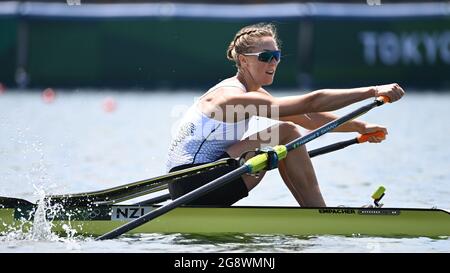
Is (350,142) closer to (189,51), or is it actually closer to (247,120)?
(247,120)

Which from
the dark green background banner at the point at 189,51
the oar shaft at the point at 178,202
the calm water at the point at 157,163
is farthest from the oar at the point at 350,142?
the dark green background banner at the point at 189,51

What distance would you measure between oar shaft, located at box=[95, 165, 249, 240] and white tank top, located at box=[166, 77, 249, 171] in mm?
507

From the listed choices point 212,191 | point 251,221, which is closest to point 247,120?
point 212,191

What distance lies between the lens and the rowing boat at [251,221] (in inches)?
348

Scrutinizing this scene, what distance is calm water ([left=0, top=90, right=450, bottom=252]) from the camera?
8.73 meters

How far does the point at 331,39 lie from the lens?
27.6 metres

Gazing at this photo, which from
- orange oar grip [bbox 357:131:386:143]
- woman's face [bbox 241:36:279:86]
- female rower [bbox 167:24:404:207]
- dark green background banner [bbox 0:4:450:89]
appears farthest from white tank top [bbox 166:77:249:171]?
dark green background banner [bbox 0:4:450:89]

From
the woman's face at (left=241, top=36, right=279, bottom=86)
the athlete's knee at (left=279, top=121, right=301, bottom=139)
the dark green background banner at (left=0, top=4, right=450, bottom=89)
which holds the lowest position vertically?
the athlete's knee at (left=279, top=121, right=301, bottom=139)

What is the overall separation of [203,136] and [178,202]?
77cm

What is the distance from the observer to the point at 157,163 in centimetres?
1530

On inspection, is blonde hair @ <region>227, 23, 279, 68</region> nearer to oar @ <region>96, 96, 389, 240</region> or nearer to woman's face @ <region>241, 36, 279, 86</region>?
woman's face @ <region>241, 36, 279, 86</region>

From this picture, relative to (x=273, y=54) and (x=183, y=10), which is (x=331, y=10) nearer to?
(x=183, y=10)

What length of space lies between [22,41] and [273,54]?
19124mm

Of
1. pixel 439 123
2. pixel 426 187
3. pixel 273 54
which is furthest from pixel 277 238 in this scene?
pixel 439 123
